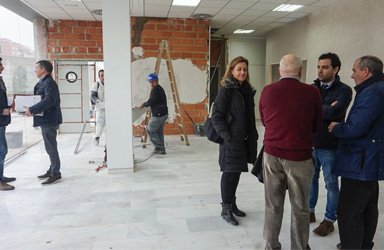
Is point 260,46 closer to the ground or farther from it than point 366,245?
farther from it

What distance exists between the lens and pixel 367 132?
1857 mm

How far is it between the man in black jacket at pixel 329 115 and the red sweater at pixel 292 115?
1.52 feet

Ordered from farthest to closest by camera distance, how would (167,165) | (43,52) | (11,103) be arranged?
(43,52) → (167,165) → (11,103)

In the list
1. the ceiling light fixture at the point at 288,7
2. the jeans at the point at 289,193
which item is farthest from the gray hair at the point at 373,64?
the ceiling light fixture at the point at 288,7

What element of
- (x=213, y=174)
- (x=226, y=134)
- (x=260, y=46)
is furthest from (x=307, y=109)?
(x=260, y=46)

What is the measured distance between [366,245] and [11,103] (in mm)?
3961

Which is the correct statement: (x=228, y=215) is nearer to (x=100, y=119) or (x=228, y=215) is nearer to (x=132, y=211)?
(x=132, y=211)

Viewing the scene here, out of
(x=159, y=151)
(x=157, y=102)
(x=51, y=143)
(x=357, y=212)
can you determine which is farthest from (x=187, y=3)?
(x=357, y=212)

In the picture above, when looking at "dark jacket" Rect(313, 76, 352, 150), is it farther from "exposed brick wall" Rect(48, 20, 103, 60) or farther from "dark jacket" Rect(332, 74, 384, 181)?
"exposed brick wall" Rect(48, 20, 103, 60)

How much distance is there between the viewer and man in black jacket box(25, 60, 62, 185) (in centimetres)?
356

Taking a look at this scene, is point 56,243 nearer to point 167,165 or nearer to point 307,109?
point 307,109

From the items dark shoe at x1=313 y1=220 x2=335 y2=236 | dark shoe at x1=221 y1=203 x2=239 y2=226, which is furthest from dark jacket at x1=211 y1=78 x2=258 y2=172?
dark shoe at x1=313 y1=220 x2=335 y2=236

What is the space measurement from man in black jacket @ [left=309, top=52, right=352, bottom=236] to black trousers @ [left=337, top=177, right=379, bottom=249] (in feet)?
0.93

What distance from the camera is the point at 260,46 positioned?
397 inches
